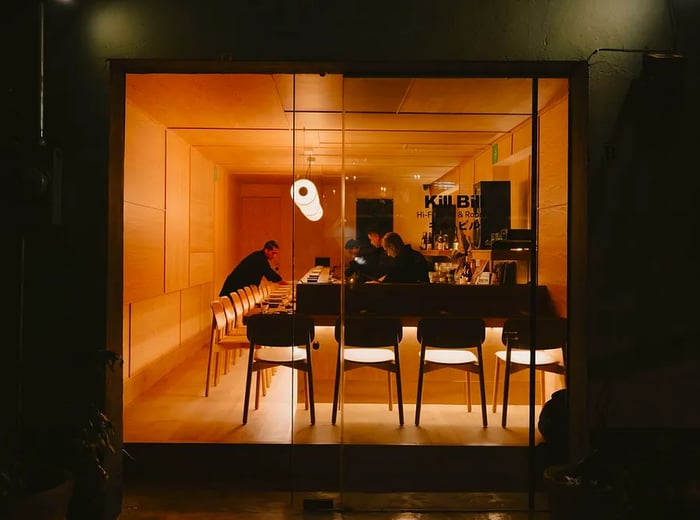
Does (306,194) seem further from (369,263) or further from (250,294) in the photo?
(369,263)

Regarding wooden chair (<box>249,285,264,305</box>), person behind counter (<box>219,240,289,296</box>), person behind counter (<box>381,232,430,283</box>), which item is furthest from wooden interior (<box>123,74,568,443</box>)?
wooden chair (<box>249,285,264,305</box>)

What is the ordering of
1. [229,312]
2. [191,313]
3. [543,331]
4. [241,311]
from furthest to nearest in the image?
[191,313] → [241,311] → [229,312] → [543,331]

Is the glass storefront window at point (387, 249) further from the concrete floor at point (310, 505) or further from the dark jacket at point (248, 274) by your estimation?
the dark jacket at point (248, 274)

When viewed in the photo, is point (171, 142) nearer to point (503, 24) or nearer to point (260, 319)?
point (260, 319)

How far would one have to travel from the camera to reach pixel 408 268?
15.2ft

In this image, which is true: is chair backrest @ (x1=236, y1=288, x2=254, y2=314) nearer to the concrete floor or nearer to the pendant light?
the pendant light

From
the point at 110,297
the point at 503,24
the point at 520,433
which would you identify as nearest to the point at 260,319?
the point at 110,297

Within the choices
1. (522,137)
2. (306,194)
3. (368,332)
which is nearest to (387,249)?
(368,332)

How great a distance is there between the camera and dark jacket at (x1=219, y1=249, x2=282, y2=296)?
684 cm

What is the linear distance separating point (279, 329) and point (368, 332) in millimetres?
696

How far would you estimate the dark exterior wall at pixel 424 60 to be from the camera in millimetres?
2854

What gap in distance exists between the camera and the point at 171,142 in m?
6.21

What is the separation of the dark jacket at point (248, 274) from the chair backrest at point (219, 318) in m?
1.52

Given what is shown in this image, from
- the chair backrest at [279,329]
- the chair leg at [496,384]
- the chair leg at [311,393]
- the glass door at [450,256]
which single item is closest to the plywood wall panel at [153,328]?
the chair backrest at [279,329]
